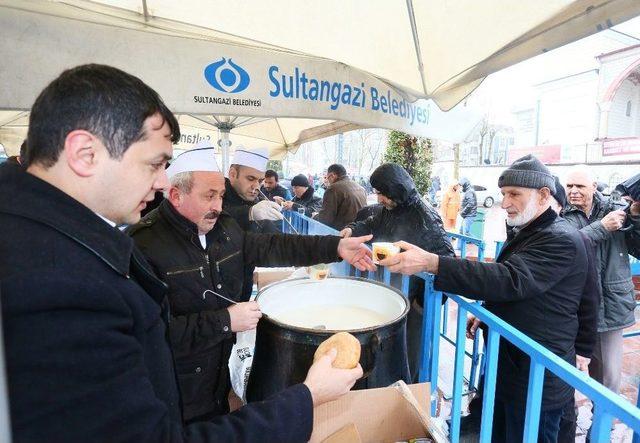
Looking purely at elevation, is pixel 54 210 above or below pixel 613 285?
above

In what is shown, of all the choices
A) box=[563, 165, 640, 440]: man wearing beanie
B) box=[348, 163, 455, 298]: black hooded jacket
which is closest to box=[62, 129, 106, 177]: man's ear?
box=[348, 163, 455, 298]: black hooded jacket

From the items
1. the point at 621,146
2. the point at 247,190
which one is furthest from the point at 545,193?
the point at 621,146

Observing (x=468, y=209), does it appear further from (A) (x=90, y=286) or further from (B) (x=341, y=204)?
(A) (x=90, y=286)

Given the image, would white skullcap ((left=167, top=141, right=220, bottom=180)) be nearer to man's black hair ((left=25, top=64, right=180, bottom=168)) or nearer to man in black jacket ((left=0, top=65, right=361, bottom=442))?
man in black jacket ((left=0, top=65, right=361, bottom=442))

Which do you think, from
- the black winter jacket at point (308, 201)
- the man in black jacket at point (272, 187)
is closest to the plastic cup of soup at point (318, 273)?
the black winter jacket at point (308, 201)

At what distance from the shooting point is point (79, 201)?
0.88m

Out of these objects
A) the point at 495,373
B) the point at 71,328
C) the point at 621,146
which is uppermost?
the point at 621,146

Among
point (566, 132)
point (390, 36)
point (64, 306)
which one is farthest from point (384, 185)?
point (566, 132)

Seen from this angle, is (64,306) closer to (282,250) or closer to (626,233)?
(282,250)

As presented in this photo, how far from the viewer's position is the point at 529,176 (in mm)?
2314

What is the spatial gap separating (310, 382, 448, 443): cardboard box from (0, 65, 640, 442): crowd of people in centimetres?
15

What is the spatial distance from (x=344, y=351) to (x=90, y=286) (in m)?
0.79

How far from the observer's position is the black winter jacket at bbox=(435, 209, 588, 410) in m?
2.00

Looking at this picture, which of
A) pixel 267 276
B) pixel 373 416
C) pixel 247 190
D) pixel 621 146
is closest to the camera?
pixel 373 416
